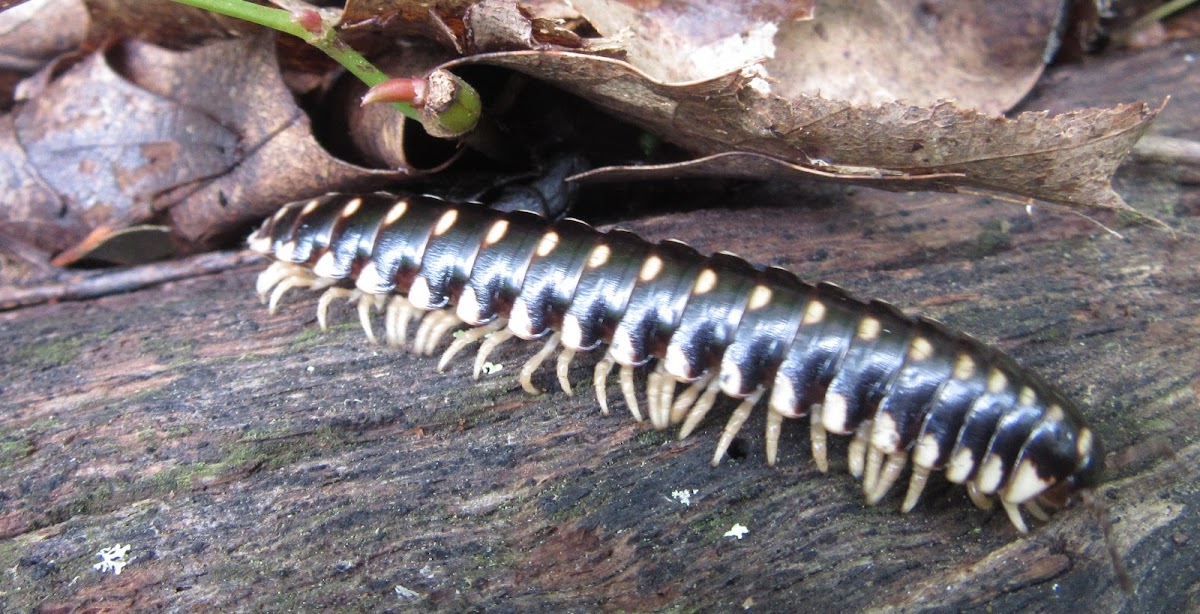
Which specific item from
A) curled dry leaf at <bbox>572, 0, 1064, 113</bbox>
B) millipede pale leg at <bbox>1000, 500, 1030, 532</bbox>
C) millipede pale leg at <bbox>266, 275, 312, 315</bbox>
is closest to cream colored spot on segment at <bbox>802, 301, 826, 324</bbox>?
millipede pale leg at <bbox>1000, 500, 1030, 532</bbox>

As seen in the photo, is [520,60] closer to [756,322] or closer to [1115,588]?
[756,322]

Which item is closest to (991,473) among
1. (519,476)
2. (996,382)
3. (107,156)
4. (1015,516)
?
(1015,516)

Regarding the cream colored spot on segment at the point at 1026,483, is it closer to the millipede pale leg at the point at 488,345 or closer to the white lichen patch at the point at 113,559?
the millipede pale leg at the point at 488,345

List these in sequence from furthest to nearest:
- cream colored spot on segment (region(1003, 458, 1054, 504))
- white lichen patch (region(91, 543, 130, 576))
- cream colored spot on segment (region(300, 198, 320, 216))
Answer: cream colored spot on segment (region(300, 198, 320, 216)) → cream colored spot on segment (region(1003, 458, 1054, 504)) → white lichen patch (region(91, 543, 130, 576))

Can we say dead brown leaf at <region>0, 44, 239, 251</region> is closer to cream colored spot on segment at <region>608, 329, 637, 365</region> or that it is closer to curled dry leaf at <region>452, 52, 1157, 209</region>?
curled dry leaf at <region>452, 52, 1157, 209</region>

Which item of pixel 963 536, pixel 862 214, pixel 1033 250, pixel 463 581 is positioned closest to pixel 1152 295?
pixel 1033 250

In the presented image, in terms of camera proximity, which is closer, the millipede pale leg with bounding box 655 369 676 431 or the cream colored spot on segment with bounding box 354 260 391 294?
the millipede pale leg with bounding box 655 369 676 431
